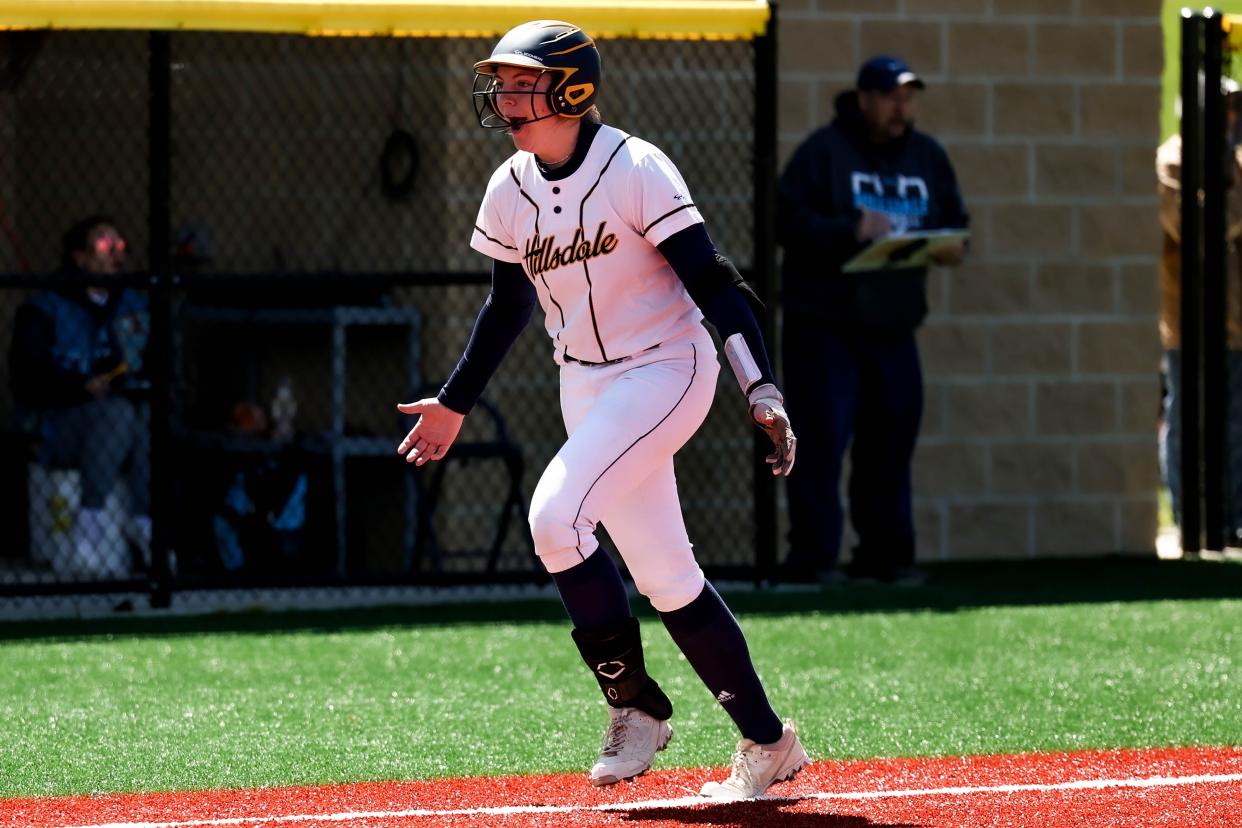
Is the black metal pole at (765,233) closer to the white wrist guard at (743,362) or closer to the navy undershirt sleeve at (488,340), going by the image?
the navy undershirt sleeve at (488,340)

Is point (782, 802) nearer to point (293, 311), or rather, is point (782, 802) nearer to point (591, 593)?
point (591, 593)

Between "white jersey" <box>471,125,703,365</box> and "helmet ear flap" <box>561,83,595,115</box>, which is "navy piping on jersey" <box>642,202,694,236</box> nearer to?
"white jersey" <box>471,125,703,365</box>

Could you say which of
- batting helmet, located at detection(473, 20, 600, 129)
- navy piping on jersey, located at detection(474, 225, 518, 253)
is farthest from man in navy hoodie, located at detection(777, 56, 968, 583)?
batting helmet, located at detection(473, 20, 600, 129)

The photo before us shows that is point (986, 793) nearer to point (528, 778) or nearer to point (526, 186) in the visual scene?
point (528, 778)

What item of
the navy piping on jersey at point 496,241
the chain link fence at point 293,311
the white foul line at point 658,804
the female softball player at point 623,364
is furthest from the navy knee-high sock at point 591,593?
the chain link fence at point 293,311

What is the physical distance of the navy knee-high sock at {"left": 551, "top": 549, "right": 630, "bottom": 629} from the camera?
4.90 m

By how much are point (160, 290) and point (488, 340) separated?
146 inches

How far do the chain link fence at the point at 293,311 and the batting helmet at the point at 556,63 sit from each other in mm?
3838

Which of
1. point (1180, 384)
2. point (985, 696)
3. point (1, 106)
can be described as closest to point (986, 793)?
point (985, 696)

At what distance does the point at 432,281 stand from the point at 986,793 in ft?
14.5

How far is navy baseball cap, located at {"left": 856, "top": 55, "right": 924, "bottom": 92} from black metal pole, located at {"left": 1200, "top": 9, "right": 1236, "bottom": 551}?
220 cm

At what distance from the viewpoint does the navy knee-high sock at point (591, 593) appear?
4.90 metres

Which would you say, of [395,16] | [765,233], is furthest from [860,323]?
[395,16]

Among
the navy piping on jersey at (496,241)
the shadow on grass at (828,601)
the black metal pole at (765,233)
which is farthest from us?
the black metal pole at (765,233)
